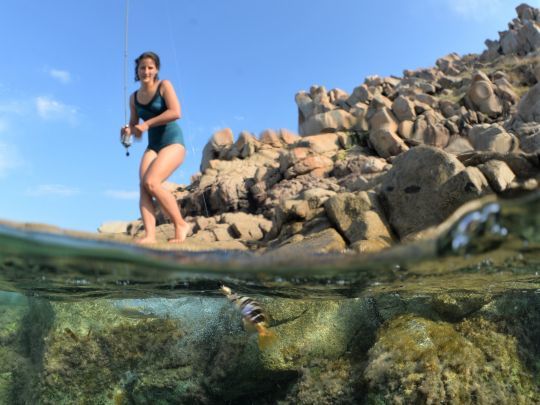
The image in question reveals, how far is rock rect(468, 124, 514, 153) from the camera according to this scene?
23.8 metres

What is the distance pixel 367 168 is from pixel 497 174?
43.7 ft

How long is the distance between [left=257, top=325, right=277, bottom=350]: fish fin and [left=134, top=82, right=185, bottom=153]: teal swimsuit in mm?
3084

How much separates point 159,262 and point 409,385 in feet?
10.5

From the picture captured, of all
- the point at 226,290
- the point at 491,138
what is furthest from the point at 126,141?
the point at 491,138

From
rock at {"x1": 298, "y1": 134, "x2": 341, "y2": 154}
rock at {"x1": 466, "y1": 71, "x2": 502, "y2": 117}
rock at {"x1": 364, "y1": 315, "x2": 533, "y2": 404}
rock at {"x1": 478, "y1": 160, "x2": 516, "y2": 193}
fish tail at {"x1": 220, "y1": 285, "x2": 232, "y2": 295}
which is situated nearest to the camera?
rock at {"x1": 364, "y1": 315, "x2": 533, "y2": 404}

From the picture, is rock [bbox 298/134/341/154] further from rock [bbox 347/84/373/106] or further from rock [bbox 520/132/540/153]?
rock [bbox 520/132/540/153]

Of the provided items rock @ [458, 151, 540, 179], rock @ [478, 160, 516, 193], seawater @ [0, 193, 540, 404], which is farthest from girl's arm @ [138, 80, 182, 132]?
rock @ [458, 151, 540, 179]

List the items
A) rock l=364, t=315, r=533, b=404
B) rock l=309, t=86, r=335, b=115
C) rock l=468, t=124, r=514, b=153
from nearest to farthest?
1. rock l=364, t=315, r=533, b=404
2. rock l=468, t=124, r=514, b=153
3. rock l=309, t=86, r=335, b=115

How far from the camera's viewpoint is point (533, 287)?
7.45 meters

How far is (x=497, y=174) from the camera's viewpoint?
11156 millimetres

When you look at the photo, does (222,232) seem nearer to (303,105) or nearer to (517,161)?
(517,161)

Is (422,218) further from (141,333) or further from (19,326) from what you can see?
(19,326)

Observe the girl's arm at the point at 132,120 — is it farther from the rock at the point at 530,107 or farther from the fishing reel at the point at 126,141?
the rock at the point at 530,107

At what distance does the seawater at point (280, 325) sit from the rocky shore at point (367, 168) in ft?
2.37
